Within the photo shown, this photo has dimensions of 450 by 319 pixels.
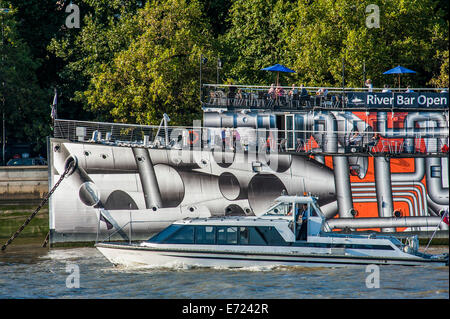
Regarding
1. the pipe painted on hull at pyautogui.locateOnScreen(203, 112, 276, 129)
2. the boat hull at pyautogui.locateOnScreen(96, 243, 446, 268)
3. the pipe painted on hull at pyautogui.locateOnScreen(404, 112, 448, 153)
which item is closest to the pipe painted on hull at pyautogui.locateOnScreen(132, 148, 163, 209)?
the pipe painted on hull at pyautogui.locateOnScreen(203, 112, 276, 129)

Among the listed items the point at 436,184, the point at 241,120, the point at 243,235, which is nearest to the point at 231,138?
the point at 241,120

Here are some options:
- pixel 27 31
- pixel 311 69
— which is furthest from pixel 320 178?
pixel 27 31

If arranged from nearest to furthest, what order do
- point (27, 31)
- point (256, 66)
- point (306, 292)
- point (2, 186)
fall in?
point (306, 292)
point (2, 186)
point (256, 66)
point (27, 31)

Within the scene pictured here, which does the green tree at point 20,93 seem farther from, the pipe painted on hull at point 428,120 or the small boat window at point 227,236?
the small boat window at point 227,236

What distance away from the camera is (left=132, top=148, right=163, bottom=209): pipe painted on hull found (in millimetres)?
37656

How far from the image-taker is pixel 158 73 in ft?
159

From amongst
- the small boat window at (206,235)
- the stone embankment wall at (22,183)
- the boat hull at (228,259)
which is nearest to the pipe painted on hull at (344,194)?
the boat hull at (228,259)

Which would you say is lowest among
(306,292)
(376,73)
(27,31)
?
(306,292)

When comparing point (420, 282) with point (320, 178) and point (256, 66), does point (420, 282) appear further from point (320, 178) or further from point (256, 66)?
point (256, 66)

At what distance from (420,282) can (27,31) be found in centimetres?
4082

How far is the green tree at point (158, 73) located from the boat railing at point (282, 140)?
10.1 meters

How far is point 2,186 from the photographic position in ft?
143

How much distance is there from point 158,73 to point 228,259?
67.6ft

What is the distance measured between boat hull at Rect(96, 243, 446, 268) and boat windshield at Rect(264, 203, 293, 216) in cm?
226
